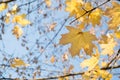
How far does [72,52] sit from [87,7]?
1.77 feet

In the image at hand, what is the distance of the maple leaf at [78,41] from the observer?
1.50 m

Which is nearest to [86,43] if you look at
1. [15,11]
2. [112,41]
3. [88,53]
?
[88,53]

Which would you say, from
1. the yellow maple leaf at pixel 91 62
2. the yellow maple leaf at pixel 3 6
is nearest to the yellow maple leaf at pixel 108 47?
the yellow maple leaf at pixel 91 62

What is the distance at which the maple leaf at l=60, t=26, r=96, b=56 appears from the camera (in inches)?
59.0

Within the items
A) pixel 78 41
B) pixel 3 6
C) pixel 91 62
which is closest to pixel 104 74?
pixel 91 62

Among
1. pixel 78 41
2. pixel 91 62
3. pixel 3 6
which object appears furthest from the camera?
A: pixel 3 6

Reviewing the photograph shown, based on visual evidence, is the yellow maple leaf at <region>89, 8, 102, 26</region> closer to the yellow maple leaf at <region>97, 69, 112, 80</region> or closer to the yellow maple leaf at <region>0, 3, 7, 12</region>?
the yellow maple leaf at <region>97, 69, 112, 80</region>

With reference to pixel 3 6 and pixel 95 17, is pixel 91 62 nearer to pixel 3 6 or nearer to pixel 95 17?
pixel 95 17

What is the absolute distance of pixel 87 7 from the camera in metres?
1.91

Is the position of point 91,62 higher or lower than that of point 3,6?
lower

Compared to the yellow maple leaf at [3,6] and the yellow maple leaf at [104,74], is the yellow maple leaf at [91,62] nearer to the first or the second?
the yellow maple leaf at [104,74]

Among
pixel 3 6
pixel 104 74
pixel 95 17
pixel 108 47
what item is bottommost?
pixel 104 74

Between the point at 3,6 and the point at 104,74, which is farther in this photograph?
the point at 3,6

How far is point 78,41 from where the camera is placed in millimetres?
1547
